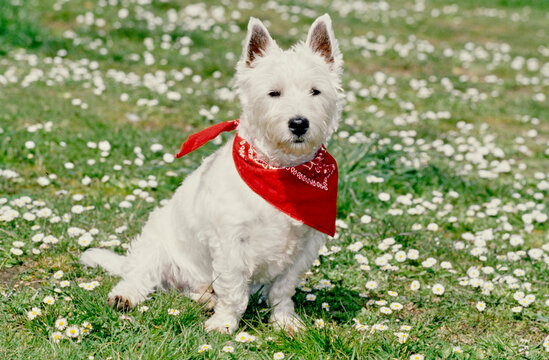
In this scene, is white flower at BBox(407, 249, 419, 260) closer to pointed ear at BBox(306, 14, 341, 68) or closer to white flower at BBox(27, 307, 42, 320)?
pointed ear at BBox(306, 14, 341, 68)

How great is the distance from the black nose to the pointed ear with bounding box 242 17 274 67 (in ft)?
1.93

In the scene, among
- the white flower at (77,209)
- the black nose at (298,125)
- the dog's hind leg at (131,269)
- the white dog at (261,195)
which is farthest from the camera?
the white flower at (77,209)

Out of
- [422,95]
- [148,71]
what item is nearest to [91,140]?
[148,71]

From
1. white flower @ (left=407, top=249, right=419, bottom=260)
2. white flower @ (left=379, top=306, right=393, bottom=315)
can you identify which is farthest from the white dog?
white flower @ (left=407, top=249, right=419, bottom=260)

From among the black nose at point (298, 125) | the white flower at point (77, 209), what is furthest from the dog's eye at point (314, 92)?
the white flower at point (77, 209)

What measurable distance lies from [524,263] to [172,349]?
3304 mm

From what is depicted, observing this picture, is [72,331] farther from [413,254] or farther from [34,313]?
[413,254]

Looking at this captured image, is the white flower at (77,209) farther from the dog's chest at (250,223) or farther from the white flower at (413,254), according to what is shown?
the white flower at (413,254)

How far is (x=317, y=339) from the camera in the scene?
3.87 m

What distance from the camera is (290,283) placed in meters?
4.35

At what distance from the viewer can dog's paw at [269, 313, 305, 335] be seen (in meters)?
4.16

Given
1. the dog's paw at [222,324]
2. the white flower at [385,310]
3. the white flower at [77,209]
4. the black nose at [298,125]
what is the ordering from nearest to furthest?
the black nose at [298,125]
the dog's paw at [222,324]
the white flower at [385,310]
the white flower at [77,209]

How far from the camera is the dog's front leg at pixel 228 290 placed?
13.5 feet

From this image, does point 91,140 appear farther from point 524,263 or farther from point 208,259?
point 524,263
